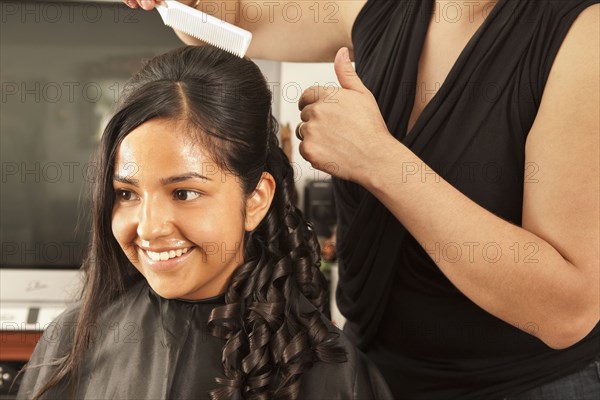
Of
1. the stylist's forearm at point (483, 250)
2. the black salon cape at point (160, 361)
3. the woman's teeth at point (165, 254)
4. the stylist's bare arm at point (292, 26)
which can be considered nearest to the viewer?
the stylist's forearm at point (483, 250)

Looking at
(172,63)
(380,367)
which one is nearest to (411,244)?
(380,367)

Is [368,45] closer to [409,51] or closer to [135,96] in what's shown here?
[409,51]

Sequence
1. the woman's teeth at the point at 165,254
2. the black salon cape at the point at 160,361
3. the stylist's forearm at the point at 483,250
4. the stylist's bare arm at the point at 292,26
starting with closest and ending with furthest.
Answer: the stylist's forearm at the point at 483,250 → the woman's teeth at the point at 165,254 → the black salon cape at the point at 160,361 → the stylist's bare arm at the point at 292,26

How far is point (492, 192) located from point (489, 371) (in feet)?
1.01

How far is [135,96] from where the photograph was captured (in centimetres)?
111

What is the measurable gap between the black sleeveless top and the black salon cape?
9cm

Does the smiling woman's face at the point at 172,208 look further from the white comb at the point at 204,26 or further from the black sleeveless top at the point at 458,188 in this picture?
the black sleeveless top at the point at 458,188

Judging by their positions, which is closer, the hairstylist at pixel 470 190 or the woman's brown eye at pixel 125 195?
the hairstylist at pixel 470 190

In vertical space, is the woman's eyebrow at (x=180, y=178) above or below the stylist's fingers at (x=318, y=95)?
below

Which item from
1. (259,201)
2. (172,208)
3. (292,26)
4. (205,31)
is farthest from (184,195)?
(292,26)

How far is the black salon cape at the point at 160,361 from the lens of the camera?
3.97 feet

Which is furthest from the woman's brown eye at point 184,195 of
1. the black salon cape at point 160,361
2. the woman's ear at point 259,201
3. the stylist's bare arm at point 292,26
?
the stylist's bare arm at point 292,26

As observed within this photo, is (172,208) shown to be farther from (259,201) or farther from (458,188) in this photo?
(458,188)

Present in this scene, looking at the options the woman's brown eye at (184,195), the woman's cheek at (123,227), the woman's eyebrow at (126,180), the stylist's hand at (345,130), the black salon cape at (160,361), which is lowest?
the black salon cape at (160,361)
